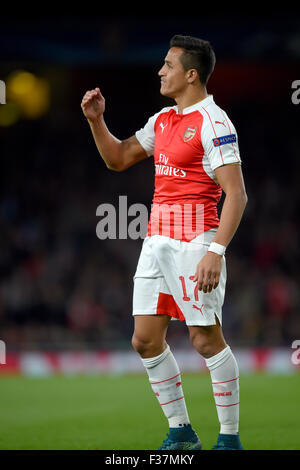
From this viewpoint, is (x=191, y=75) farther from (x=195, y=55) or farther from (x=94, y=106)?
(x=94, y=106)

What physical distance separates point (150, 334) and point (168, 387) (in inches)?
13.1

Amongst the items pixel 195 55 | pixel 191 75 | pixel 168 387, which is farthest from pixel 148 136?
pixel 168 387

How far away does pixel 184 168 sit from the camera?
441cm

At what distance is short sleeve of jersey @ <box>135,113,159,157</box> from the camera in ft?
15.5

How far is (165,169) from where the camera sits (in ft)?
14.7

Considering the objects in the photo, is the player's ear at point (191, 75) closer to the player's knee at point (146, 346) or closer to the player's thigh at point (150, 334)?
the player's thigh at point (150, 334)

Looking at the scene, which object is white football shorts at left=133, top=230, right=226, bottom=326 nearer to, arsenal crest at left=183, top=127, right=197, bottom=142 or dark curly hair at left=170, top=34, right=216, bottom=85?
arsenal crest at left=183, top=127, right=197, bottom=142

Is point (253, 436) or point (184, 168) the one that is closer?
point (184, 168)

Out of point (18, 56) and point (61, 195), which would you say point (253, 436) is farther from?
point (61, 195)

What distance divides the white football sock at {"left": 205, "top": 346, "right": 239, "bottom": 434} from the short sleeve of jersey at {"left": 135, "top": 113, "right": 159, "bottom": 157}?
1.34m

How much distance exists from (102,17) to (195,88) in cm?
759

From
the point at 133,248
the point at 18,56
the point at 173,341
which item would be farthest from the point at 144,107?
the point at 173,341

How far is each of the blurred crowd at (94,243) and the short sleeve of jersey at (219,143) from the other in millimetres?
8317

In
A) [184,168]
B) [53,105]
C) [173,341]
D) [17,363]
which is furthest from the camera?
[53,105]
